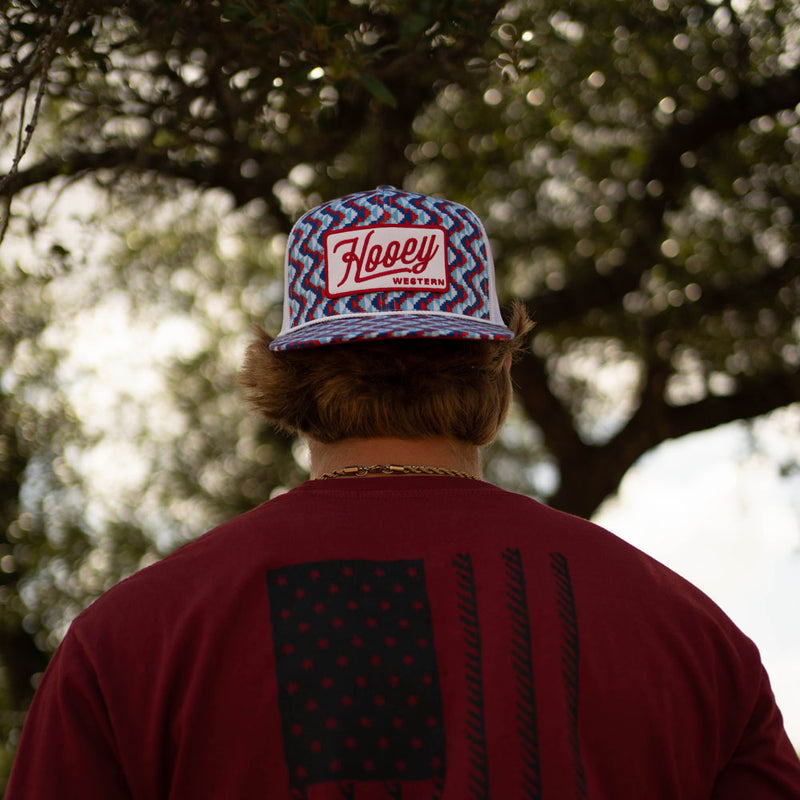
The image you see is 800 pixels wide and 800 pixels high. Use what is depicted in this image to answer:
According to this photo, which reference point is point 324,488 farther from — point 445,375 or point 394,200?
point 394,200

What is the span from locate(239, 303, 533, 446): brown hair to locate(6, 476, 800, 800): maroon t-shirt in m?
0.19

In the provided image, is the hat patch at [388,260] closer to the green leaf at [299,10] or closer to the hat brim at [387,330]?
the hat brim at [387,330]

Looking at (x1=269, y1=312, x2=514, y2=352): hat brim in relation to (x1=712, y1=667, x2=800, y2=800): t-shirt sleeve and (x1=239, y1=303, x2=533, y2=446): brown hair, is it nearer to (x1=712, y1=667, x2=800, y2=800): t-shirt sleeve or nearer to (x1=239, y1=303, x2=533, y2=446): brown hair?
(x1=239, y1=303, x2=533, y2=446): brown hair

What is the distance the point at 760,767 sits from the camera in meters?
1.83

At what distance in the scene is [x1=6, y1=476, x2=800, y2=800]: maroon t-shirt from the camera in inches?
63.8

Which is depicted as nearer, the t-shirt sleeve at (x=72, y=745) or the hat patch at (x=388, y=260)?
the t-shirt sleeve at (x=72, y=745)

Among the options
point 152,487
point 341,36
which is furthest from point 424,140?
point 152,487

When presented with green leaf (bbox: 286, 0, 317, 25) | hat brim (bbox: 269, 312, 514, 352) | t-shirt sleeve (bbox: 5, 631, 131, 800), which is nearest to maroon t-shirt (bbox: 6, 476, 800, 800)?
t-shirt sleeve (bbox: 5, 631, 131, 800)

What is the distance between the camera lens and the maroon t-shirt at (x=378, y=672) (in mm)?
1620

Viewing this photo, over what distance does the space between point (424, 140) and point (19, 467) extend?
4045mm

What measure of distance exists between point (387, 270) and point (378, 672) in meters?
0.82

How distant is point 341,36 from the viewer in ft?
10.7

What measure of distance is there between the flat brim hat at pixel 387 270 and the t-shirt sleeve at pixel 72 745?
0.74m

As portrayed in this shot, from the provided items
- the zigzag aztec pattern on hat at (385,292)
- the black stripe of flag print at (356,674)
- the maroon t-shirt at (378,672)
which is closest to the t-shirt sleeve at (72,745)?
the maroon t-shirt at (378,672)
